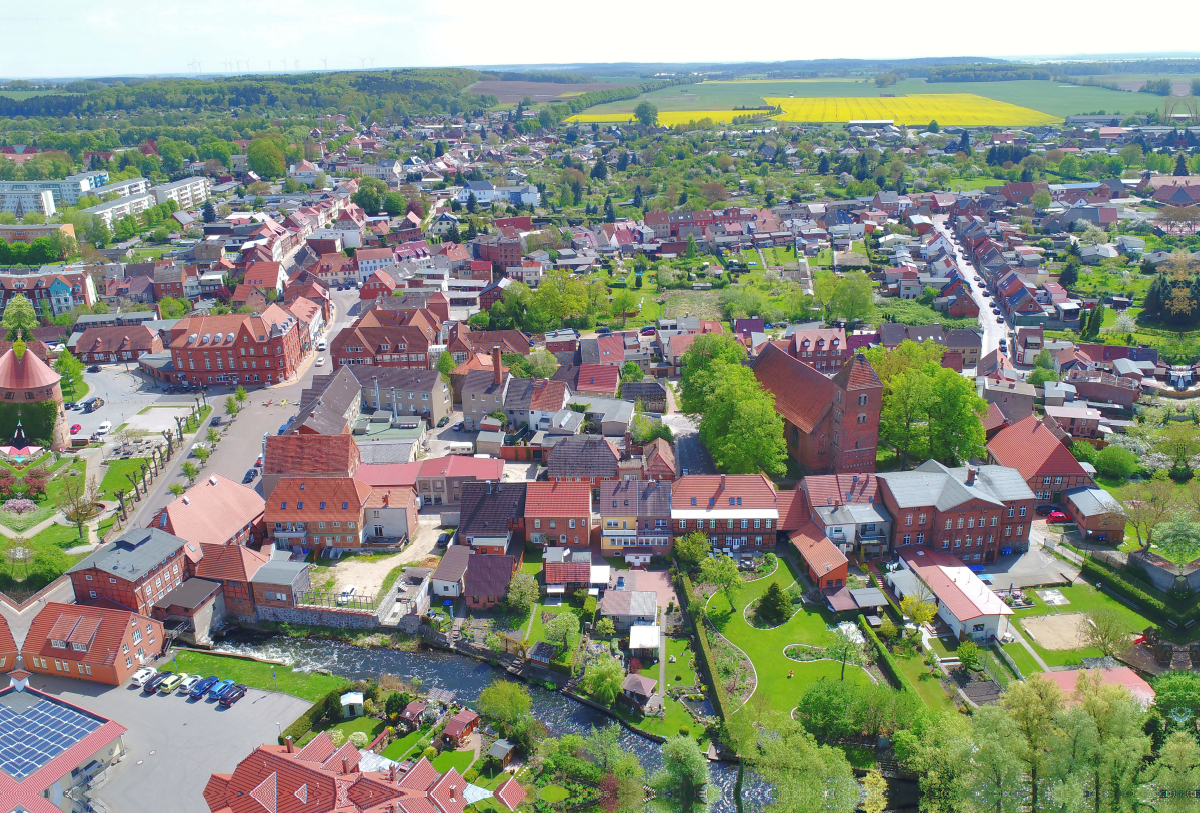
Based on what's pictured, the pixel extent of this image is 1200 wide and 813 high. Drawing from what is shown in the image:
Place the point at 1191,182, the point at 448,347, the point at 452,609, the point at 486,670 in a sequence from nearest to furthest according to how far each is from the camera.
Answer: the point at 486,670 → the point at 452,609 → the point at 448,347 → the point at 1191,182

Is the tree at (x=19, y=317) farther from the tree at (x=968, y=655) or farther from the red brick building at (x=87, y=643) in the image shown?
the tree at (x=968, y=655)

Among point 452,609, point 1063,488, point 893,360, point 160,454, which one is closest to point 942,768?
point 452,609

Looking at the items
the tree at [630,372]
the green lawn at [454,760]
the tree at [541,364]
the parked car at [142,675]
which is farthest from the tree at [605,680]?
the tree at [541,364]

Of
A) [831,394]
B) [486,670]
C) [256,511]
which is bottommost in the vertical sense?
[486,670]

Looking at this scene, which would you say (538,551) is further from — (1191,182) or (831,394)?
(1191,182)

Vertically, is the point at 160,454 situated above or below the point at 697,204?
below

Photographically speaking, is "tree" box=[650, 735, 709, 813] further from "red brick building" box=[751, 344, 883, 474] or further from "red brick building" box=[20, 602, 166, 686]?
"red brick building" box=[751, 344, 883, 474]
